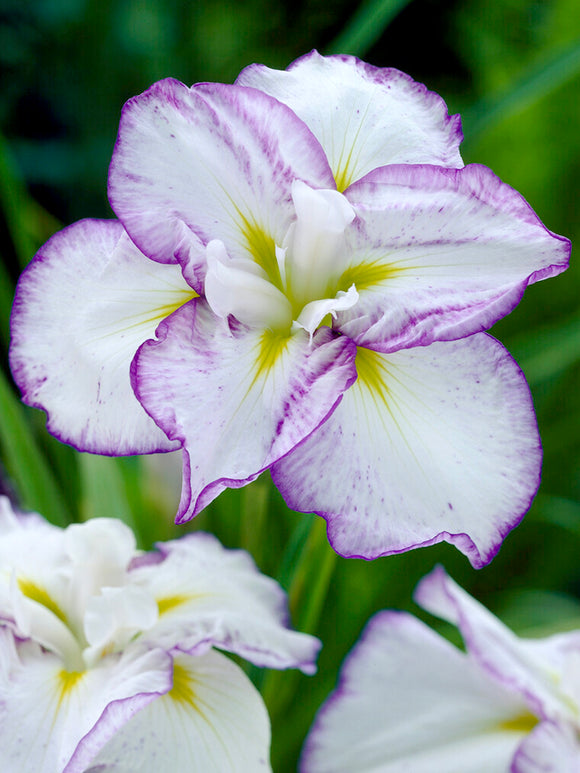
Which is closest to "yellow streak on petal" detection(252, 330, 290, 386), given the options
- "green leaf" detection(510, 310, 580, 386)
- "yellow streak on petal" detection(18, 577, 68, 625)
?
"yellow streak on petal" detection(18, 577, 68, 625)

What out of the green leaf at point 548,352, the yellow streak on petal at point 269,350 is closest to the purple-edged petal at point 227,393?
the yellow streak on petal at point 269,350

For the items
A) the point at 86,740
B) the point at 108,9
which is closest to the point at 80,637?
the point at 86,740

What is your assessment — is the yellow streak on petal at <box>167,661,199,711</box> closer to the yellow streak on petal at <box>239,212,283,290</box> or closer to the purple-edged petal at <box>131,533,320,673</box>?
the purple-edged petal at <box>131,533,320,673</box>

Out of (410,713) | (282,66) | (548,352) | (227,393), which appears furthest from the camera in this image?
(282,66)

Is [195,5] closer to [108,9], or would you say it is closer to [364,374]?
[108,9]

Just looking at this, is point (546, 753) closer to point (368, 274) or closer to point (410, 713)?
point (410, 713)

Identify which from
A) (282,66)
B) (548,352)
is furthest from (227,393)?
(282,66)
